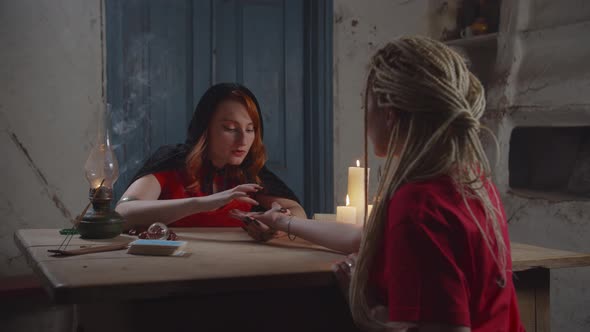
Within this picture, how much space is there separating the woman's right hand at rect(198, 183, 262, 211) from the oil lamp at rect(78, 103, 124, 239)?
30cm

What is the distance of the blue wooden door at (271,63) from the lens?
Result: 410 centimetres

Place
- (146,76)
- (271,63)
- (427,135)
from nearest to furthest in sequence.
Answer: (427,135) → (146,76) → (271,63)

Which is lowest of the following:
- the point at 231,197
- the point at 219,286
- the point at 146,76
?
the point at 219,286

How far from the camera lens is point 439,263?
1.08 metres

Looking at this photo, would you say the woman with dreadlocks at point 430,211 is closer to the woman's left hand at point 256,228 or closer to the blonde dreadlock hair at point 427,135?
the blonde dreadlock hair at point 427,135

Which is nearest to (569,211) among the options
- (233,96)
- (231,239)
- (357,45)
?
(357,45)

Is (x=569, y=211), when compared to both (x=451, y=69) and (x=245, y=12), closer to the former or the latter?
(x=245, y=12)

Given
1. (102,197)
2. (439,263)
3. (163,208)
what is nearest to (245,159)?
(163,208)

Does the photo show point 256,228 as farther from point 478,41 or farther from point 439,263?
point 478,41

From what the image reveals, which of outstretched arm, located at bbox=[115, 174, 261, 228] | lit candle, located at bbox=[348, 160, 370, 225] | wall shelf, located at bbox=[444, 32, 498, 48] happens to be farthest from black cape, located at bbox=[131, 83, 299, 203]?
wall shelf, located at bbox=[444, 32, 498, 48]

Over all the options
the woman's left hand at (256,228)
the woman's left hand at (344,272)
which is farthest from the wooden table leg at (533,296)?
the woman's left hand at (256,228)

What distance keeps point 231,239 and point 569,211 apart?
2.54 meters

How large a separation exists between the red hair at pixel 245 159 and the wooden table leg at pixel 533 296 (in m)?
1.31

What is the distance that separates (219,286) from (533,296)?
0.98m
